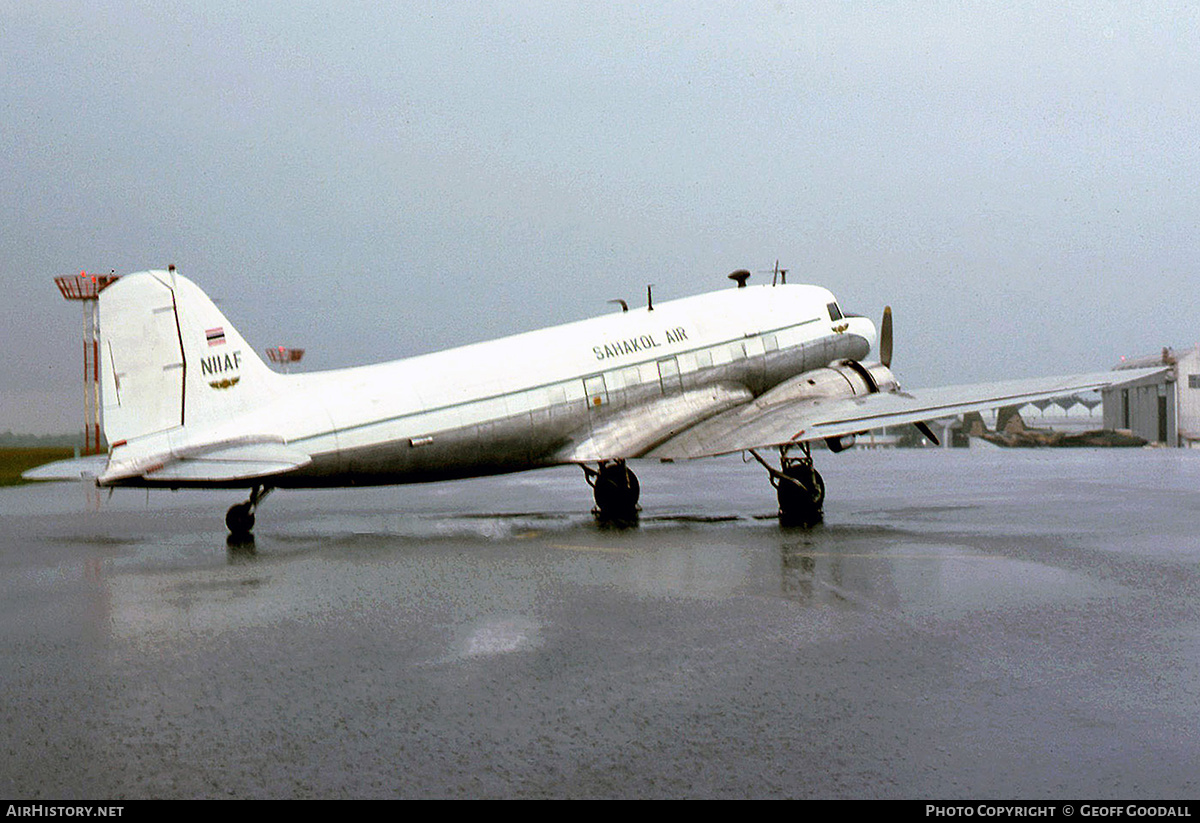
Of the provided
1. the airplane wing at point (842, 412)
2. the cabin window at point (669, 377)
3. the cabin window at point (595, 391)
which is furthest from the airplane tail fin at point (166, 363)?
the airplane wing at point (842, 412)

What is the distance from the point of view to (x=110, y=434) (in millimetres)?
15703

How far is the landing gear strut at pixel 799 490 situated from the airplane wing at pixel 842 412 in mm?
568

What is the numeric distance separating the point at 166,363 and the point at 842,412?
1235 centimetres

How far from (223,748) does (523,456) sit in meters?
12.9

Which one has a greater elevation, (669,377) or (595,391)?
(669,377)

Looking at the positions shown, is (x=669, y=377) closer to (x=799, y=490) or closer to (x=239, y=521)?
(x=799, y=490)

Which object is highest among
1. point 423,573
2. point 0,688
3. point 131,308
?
point 131,308

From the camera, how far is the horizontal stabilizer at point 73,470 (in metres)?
16.4

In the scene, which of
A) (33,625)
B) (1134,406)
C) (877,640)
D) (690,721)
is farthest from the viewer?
(1134,406)

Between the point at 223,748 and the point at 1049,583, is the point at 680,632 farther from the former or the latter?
the point at 1049,583

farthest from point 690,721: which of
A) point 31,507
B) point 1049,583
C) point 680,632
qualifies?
point 31,507

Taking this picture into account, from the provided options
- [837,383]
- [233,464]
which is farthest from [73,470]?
[837,383]

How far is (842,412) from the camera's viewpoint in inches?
738

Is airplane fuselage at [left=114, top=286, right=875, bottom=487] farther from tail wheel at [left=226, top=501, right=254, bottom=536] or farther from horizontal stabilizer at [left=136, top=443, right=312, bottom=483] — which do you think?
tail wheel at [left=226, top=501, right=254, bottom=536]
